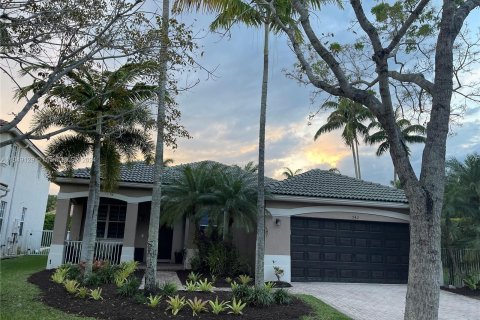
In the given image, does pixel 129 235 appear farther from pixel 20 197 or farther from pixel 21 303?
pixel 20 197

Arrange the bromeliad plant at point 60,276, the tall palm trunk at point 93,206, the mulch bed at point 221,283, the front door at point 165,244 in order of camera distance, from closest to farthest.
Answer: the bromeliad plant at point 60,276
the tall palm trunk at point 93,206
the mulch bed at point 221,283
the front door at point 165,244

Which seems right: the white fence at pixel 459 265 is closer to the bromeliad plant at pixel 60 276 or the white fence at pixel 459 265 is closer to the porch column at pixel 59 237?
the bromeliad plant at pixel 60 276

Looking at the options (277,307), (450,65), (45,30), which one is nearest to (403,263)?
(277,307)

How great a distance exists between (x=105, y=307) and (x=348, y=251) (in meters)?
10.5

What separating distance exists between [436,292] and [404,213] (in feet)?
38.2

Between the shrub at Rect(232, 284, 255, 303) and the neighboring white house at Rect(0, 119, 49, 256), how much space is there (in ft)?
37.4

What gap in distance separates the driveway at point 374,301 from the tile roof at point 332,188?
357cm

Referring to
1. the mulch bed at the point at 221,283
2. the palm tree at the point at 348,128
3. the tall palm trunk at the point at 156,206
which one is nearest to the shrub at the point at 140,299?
the tall palm trunk at the point at 156,206

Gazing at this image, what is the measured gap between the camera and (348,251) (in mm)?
16188

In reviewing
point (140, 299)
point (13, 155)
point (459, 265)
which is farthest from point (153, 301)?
point (13, 155)

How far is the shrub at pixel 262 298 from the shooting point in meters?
9.80

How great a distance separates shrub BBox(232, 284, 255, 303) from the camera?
989 centimetres

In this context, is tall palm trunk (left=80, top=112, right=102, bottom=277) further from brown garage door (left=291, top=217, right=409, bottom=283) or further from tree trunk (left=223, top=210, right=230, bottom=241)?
brown garage door (left=291, top=217, right=409, bottom=283)

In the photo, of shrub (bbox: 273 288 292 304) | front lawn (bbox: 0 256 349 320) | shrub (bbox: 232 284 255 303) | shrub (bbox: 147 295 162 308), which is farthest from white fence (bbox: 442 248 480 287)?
shrub (bbox: 147 295 162 308)
